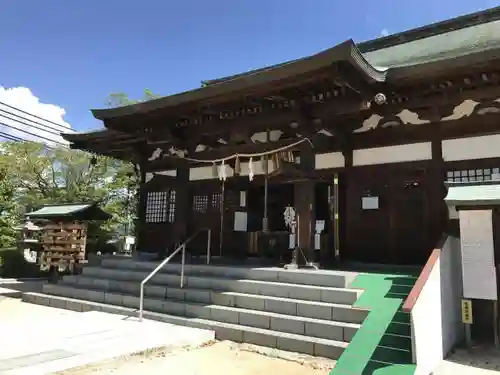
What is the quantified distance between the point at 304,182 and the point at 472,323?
3.63 m

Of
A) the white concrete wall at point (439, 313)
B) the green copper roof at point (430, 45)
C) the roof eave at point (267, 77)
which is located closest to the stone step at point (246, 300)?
the white concrete wall at point (439, 313)

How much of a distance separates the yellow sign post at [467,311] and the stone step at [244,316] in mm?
1384

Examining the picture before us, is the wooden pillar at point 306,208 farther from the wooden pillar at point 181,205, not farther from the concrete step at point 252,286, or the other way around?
the wooden pillar at point 181,205

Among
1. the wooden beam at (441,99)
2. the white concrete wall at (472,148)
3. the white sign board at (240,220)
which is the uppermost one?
the wooden beam at (441,99)

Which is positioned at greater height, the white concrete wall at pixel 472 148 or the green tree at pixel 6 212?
the white concrete wall at pixel 472 148

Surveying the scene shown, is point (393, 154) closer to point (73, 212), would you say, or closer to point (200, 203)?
point (200, 203)

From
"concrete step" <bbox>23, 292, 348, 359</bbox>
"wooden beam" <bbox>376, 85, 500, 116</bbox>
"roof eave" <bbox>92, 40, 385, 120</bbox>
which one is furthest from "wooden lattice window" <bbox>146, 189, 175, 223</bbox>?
"wooden beam" <bbox>376, 85, 500, 116</bbox>

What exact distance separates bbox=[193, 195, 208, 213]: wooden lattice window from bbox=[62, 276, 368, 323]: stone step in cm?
322

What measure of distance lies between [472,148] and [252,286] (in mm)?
4694

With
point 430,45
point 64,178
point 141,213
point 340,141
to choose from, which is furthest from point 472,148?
point 64,178

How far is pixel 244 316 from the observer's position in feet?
20.7

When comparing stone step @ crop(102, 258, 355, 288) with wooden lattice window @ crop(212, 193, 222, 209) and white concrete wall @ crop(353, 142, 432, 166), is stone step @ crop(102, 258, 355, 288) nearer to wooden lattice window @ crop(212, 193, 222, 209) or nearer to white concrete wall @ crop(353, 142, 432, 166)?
wooden lattice window @ crop(212, 193, 222, 209)

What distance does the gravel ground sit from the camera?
15.3 feet

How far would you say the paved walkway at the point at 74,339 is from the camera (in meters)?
4.64
